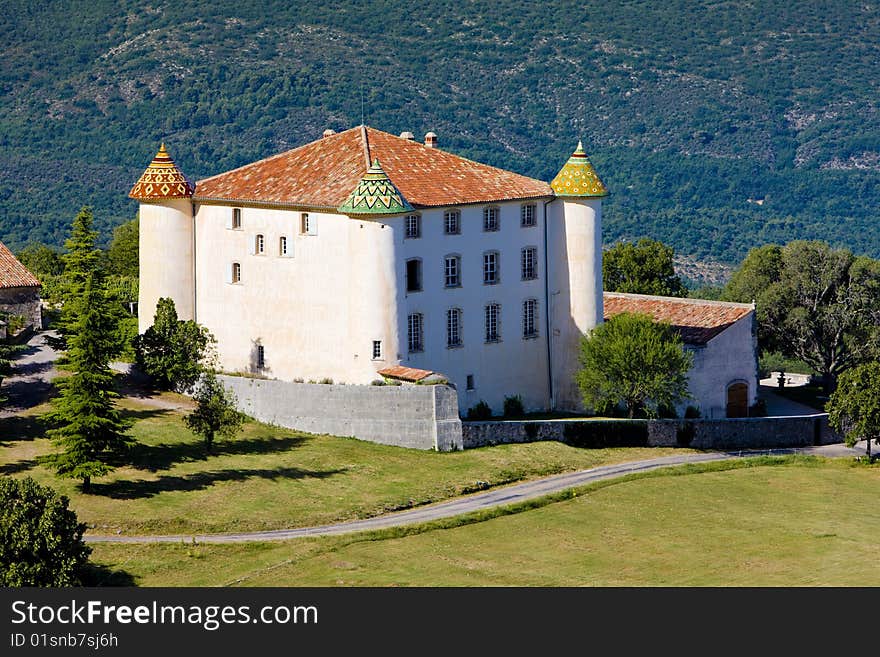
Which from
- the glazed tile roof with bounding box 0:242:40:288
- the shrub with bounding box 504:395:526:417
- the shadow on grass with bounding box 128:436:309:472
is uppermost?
the glazed tile roof with bounding box 0:242:40:288

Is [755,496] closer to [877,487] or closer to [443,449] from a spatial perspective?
[877,487]

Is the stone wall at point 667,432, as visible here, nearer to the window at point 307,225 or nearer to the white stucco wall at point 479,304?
the white stucco wall at point 479,304

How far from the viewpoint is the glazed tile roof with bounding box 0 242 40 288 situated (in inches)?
3450

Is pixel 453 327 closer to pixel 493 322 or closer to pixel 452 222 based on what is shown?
pixel 493 322

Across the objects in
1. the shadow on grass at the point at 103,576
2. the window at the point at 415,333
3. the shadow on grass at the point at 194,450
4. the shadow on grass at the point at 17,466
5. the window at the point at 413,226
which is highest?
the window at the point at 413,226

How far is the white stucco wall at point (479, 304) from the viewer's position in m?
83.4

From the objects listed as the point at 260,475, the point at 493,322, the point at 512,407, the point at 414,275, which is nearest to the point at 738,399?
the point at 512,407

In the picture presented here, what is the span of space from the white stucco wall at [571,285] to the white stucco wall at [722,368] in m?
5.44

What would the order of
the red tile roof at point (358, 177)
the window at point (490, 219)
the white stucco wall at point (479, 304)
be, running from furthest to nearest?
the window at point (490, 219) < the red tile roof at point (358, 177) < the white stucco wall at point (479, 304)

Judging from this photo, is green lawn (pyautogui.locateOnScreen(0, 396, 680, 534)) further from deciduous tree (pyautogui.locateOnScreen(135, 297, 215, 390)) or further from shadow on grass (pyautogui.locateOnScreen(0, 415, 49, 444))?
deciduous tree (pyautogui.locateOnScreen(135, 297, 215, 390))

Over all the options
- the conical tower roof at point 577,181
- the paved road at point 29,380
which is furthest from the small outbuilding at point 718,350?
the paved road at point 29,380

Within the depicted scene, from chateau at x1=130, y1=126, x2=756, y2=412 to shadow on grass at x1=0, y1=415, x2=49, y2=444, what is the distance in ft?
44.3

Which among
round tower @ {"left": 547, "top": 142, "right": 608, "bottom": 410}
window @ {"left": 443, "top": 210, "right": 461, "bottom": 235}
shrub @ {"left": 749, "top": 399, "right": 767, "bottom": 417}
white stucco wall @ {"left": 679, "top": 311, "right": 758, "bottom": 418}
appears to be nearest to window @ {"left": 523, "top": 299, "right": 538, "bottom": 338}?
round tower @ {"left": 547, "top": 142, "right": 608, "bottom": 410}

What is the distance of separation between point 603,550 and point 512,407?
22721 millimetres
